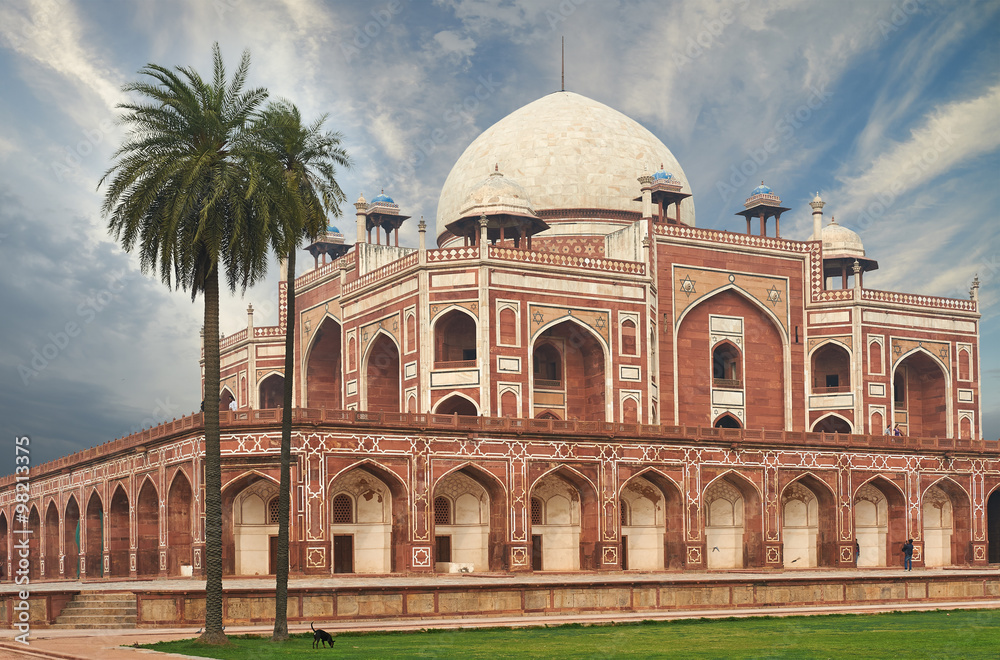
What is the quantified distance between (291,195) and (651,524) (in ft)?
64.8

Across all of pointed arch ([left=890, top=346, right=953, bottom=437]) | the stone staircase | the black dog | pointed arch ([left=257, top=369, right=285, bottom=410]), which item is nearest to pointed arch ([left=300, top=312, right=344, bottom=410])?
pointed arch ([left=257, top=369, right=285, bottom=410])

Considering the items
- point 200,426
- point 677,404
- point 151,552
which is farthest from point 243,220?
point 677,404

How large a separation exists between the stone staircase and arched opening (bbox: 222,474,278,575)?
947 cm

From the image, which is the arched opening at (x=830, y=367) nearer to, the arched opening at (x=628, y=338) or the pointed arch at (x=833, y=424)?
the pointed arch at (x=833, y=424)

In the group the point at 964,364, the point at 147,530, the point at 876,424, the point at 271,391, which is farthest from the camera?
the point at 271,391

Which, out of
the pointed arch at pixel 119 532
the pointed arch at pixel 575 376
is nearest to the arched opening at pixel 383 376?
the pointed arch at pixel 575 376

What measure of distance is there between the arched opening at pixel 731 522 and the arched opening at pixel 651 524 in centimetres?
169

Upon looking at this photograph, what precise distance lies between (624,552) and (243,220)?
19.6 metres

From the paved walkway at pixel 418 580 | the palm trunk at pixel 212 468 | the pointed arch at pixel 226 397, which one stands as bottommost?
the paved walkway at pixel 418 580

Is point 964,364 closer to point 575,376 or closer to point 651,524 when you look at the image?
point 575,376

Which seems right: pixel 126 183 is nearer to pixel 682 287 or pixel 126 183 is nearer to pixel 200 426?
pixel 200 426

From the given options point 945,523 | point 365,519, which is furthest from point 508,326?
point 945,523

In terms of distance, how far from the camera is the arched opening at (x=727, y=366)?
45.3 metres

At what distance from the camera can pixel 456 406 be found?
40.2 metres
